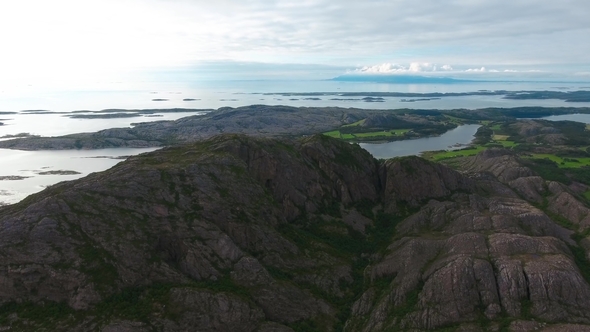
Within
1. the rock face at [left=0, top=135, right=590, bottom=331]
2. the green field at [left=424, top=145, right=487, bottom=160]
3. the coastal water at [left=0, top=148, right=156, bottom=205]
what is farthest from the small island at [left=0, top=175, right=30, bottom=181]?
the green field at [left=424, top=145, right=487, bottom=160]

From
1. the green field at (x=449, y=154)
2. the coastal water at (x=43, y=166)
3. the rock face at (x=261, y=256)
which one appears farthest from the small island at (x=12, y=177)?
the green field at (x=449, y=154)

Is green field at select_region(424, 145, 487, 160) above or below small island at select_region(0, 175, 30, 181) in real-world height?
above

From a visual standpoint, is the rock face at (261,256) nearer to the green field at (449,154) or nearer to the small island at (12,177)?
the green field at (449,154)

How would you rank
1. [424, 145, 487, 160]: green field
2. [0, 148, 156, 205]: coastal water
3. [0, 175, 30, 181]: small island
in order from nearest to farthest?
[0, 148, 156, 205]: coastal water, [0, 175, 30, 181]: small island, [424, 145, 487, 160]: green field

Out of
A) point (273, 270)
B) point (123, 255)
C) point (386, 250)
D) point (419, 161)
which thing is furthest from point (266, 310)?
point (419, 161)

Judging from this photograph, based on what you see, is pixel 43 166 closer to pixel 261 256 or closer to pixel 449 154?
pixel 261 256

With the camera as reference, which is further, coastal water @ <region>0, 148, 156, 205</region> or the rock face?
coastal water @ <region>0, 148, 156, 205</region>

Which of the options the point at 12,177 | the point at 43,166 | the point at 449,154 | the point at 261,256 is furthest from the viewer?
the point at 449,154

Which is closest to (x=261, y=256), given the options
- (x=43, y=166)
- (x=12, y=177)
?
(x=12, y=177)

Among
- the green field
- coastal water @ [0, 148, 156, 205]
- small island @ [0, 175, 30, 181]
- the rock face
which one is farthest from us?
the green field

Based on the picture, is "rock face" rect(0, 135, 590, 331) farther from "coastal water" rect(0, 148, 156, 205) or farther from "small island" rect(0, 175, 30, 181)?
"small island" rect(0, 175, 30, 181)
